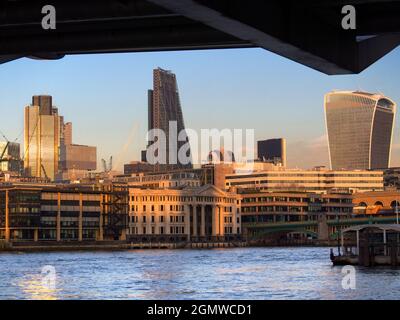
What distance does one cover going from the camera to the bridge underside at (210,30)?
19.3 m

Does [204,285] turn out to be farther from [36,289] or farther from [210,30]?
[210,30]

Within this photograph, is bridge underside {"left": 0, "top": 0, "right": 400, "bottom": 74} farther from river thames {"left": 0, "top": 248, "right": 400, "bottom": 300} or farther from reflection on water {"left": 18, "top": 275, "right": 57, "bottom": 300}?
river thames {"left": 0, "top": 248, "right": 400, "bottom": 300}

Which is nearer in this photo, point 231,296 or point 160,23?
point 160,23

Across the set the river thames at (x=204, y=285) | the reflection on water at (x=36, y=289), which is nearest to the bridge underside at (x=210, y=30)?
the reflection on water at (x=36, y=289)

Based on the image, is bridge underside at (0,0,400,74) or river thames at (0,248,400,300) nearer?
bridge underside at (0,0,400,74)

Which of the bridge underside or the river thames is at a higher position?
the bridge underside

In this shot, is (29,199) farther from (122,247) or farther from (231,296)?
(231,296)

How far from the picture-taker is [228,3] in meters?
18.0

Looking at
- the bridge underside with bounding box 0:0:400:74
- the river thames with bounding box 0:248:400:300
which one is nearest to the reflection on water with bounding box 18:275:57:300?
the river thames with bounding box 0:248:400:300

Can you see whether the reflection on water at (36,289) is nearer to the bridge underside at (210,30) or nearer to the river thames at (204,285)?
the river thames at (204,285)

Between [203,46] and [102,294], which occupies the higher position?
[203,46]

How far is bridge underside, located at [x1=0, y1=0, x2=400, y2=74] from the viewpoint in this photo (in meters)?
19.3
